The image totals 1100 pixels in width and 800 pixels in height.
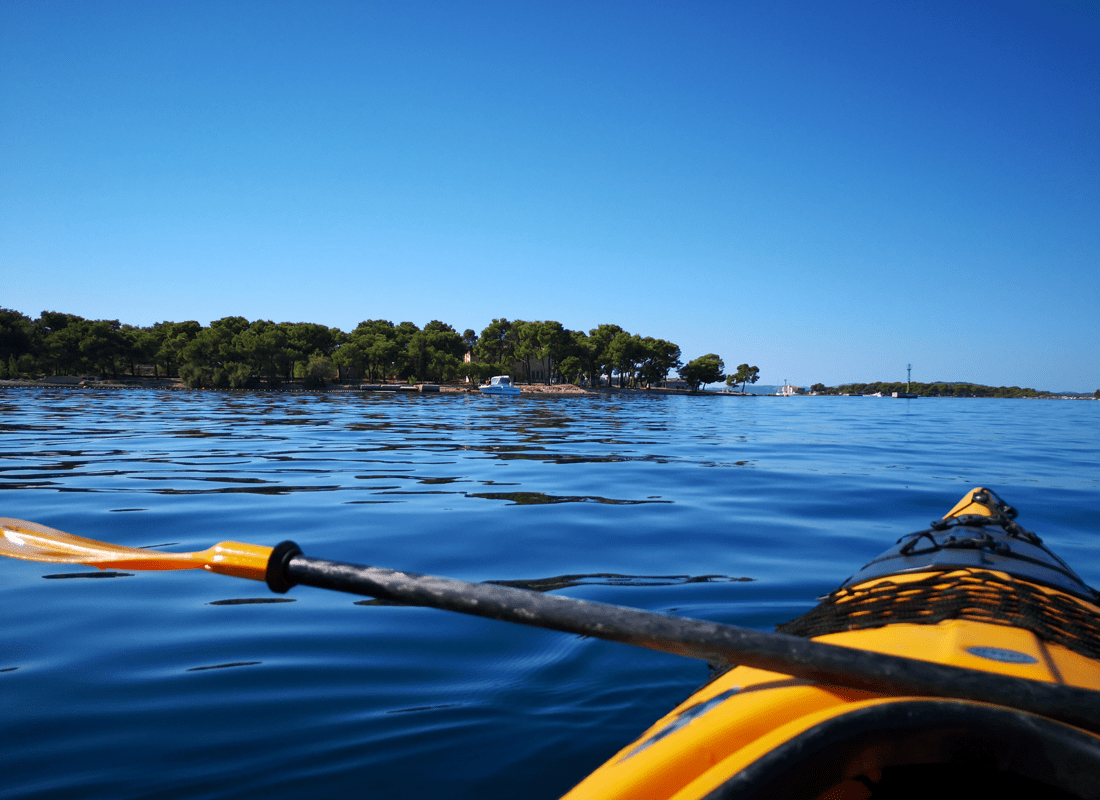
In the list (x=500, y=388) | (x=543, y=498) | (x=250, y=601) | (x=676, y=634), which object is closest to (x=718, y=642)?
(x=676, y=634)

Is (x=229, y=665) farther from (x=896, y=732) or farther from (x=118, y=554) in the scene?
(x=896, y=732)

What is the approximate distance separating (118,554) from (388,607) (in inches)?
73.6

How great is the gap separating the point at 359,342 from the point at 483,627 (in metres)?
75.5

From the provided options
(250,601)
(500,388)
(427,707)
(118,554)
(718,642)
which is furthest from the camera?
(500,388)

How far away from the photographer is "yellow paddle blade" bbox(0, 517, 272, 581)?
64.8 inches

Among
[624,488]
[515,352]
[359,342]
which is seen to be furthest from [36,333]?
[624,488]

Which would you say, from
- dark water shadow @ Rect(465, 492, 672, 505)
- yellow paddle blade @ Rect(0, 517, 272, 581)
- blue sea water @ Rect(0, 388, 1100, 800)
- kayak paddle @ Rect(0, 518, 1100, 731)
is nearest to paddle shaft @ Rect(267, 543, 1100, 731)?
kayak paddle @ Rect(0, 518, 1100, 731)

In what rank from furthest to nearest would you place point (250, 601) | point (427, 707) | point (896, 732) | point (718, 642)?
point (250, 601) < point (427, 707) < point (718, 642) < point (896, 732)

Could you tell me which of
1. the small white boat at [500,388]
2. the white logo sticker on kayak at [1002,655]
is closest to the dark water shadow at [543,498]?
the white logo sticker on kayak at [1002,655]

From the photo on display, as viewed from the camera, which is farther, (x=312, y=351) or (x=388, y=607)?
(x=312, y=351)

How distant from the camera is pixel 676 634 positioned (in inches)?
48.8

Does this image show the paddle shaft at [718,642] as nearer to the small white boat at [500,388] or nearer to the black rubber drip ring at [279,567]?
the black rubber drip ring at [279,567]

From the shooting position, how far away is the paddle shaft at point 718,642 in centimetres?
106

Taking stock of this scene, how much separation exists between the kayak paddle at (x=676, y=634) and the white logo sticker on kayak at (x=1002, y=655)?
0.38 meters
